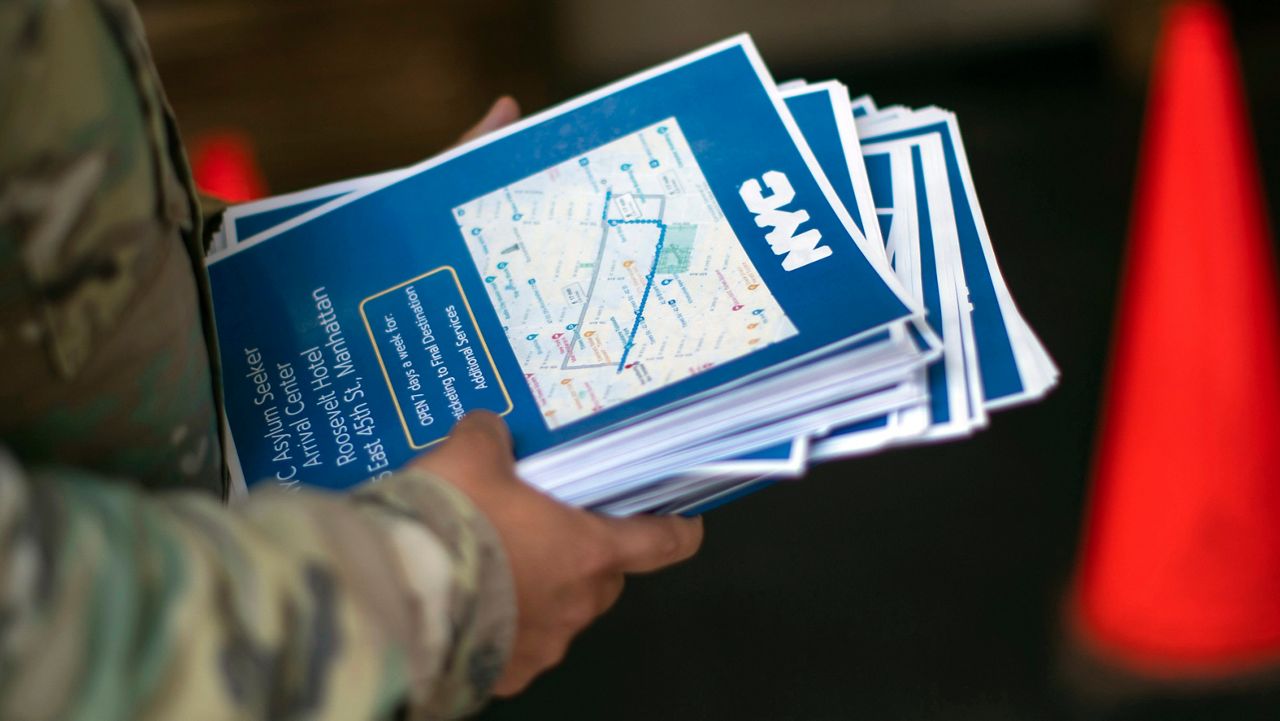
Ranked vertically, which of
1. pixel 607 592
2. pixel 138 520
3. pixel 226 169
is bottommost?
pixel 607 592

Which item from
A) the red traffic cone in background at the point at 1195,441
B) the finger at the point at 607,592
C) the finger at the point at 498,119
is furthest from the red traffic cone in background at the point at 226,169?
the red traffic cone in background at the point at 1195,441

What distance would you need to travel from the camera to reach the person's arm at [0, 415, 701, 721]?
355 mm

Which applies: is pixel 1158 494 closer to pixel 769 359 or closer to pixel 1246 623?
pixel 1246 623

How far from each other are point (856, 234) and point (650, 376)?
0.44ft

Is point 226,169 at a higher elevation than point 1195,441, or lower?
higher

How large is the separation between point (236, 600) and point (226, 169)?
45.3 inches

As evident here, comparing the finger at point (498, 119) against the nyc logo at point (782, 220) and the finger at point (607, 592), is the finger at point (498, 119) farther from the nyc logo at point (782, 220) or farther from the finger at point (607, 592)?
the finger at point (607, 592)

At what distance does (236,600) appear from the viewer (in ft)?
1.28

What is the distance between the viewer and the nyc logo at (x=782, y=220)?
58 cm

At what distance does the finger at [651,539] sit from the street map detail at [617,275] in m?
0.06

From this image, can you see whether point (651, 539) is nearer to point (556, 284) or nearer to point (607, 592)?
point (607, 592)

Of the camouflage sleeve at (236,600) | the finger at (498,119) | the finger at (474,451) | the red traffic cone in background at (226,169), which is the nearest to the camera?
the camouflage sleeve at (236,600)

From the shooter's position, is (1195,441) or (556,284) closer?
(556,284)

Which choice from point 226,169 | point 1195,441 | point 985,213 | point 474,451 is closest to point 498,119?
point 474,451
